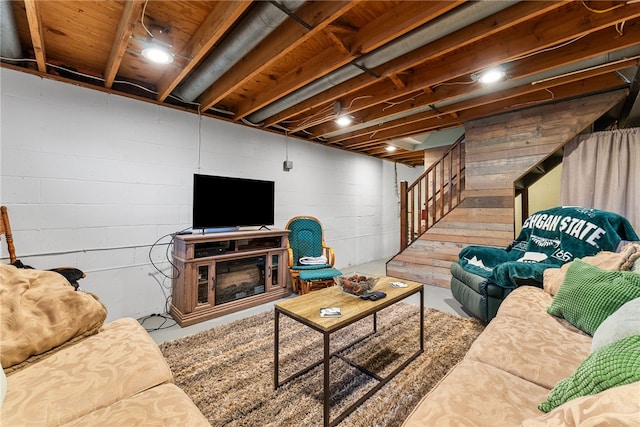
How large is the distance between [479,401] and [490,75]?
2.52 metres

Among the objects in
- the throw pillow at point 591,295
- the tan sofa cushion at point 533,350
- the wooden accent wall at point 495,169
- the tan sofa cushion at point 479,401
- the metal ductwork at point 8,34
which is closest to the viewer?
the tan sofa cushion at point 479,401

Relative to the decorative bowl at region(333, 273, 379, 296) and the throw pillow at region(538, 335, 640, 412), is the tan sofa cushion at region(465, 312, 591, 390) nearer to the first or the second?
the throw pillow at region(538, 335, 640, 412)

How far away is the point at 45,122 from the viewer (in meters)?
2.38

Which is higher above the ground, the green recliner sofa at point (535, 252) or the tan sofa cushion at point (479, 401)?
the green recliner sofa at point (535, 252)

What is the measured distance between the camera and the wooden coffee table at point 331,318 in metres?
1.42

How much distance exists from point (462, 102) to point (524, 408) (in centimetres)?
320

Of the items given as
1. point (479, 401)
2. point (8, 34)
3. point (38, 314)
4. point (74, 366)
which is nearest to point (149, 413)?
point (74, 366)

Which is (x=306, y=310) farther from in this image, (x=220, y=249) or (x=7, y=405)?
(x=220, y=249)

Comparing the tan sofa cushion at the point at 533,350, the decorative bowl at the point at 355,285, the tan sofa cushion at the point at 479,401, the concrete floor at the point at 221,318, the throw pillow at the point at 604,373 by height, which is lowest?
the concrete floor at the point at 221,318

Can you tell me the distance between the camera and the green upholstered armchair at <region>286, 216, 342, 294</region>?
329 centimetres

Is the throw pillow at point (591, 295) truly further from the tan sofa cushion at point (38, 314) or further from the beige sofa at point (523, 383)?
the tan sofa cushion at point (38, 314)

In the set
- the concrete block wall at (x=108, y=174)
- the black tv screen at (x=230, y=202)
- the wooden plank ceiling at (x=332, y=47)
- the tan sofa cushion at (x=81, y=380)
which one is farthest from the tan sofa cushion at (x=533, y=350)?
the concrete block wall at (x=108, y=174)

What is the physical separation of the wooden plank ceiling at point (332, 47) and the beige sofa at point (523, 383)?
1633mm

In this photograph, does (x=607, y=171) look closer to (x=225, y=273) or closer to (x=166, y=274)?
(x=225, y=273)
